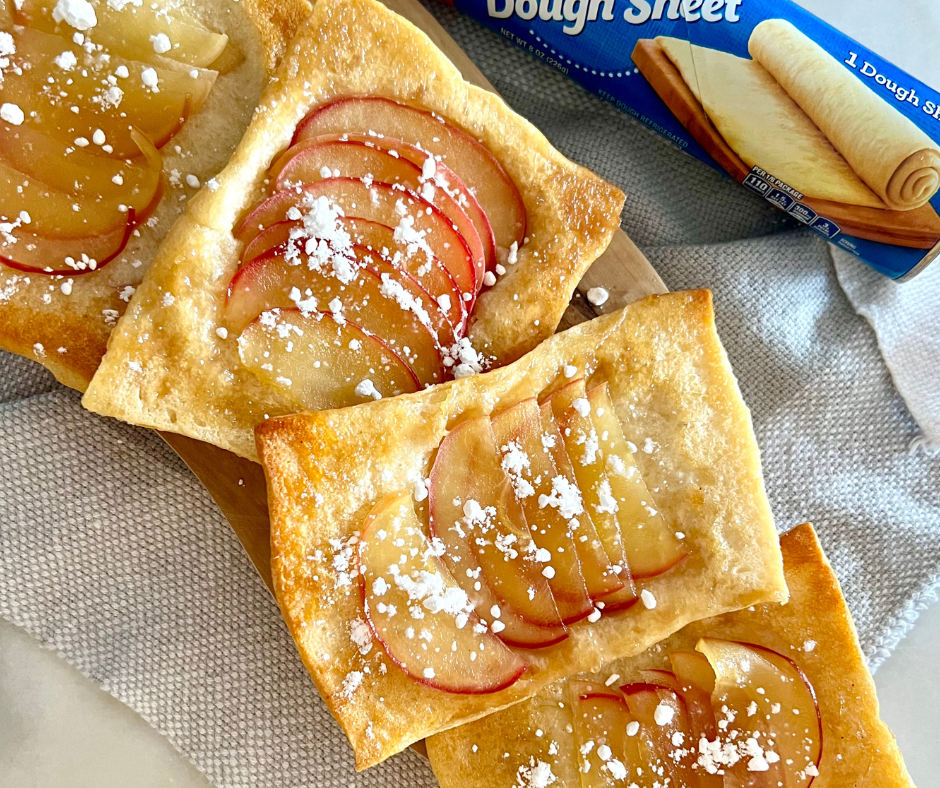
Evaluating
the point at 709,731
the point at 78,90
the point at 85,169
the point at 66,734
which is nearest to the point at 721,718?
the point at 709,731

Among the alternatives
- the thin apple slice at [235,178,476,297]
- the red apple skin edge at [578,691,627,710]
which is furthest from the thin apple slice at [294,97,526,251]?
the red apple skin edge at [578,691,627,710]

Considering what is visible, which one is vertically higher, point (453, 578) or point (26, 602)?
point (453, 578)

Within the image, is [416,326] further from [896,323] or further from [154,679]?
[896,323]

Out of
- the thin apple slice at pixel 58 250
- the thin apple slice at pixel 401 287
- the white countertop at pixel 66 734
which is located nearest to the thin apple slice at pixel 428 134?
the thin apple slice at pixel 401 287

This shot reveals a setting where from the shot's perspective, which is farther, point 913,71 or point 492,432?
point 913,71

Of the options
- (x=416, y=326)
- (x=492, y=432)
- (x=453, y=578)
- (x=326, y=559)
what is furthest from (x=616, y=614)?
(x=416, y=326)

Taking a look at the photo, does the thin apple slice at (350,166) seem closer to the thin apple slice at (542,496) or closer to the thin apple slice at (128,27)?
the thin apple slice at (128,27)
